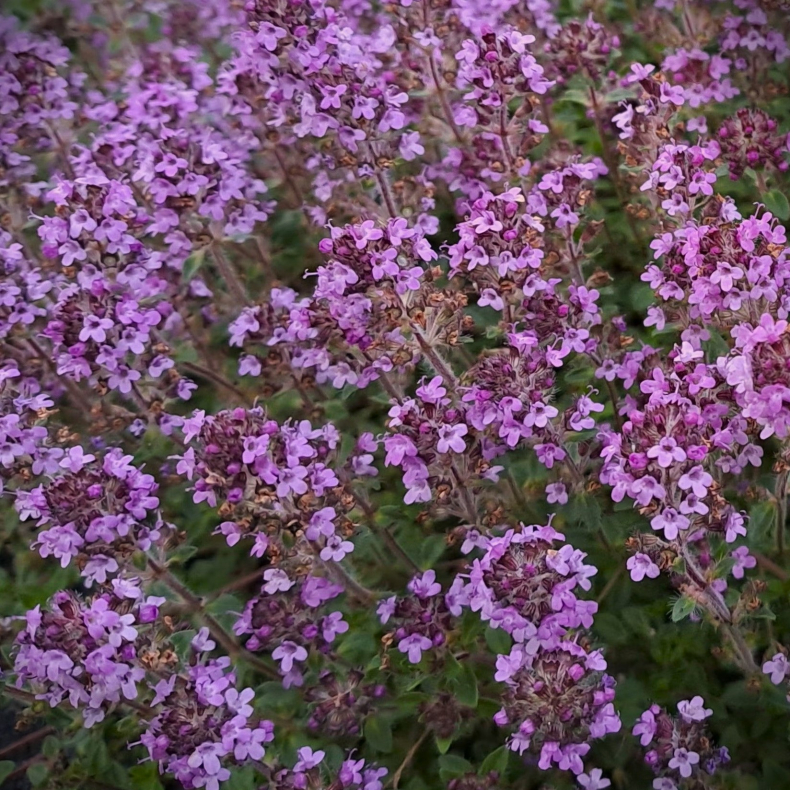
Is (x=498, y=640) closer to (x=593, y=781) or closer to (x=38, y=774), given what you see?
(x=593, y=781)

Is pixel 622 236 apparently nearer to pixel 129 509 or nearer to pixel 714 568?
pixel 714 568

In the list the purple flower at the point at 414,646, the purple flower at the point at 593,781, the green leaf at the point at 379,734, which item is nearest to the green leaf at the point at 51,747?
the green leaf at the point at 379,734

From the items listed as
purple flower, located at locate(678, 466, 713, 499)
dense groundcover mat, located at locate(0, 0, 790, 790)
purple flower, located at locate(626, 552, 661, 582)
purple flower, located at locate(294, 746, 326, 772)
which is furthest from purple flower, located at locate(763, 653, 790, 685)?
purple flower, located at locate(294, 746, 326, 772)

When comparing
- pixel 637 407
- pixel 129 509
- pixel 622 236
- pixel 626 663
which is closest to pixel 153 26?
pixel 622 236

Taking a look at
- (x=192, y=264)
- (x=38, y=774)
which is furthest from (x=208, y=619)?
(x=192, y=264)

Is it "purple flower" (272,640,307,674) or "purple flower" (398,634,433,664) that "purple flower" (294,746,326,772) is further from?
"purple flower" (398,634,433,664)

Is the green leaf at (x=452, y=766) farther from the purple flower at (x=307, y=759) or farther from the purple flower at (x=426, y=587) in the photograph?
the purple flower at (x=426, y=587)
